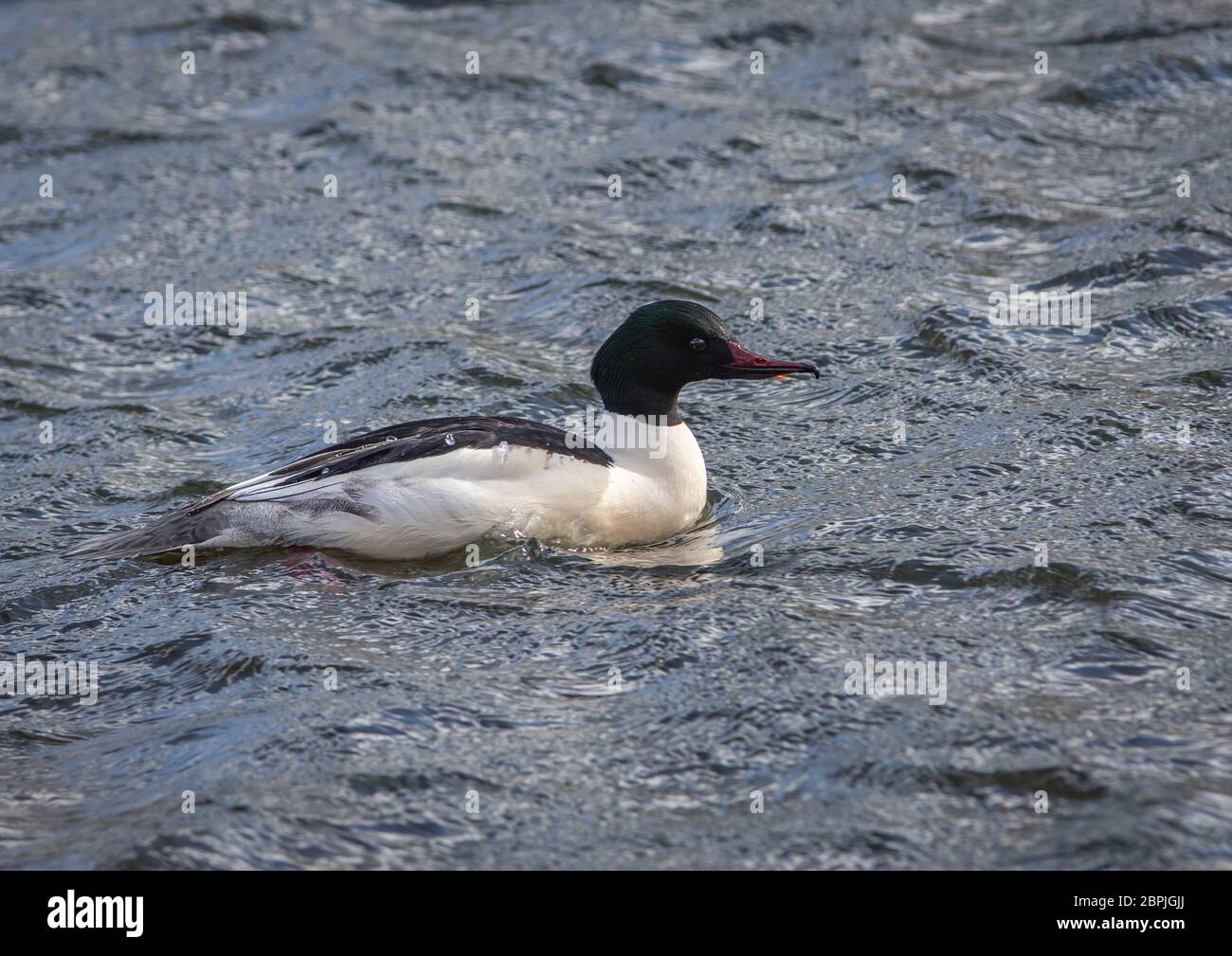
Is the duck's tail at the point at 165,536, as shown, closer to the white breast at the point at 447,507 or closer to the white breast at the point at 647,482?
the white breast at the point at 447,507

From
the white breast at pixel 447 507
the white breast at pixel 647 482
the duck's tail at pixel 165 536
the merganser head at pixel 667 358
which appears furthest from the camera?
the merganser head at pixel 667 358

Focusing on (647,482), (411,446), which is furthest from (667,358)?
(411,446)

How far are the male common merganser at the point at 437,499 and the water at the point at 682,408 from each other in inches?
6.1

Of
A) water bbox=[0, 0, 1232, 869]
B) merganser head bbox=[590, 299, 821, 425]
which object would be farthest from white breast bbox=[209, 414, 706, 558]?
merganser head bbox=[590, 299, 821, 425]

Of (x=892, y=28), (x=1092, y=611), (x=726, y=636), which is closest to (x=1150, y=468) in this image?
(x=1092, y=611)

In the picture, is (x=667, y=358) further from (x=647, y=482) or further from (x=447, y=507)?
(x=447, y=507)

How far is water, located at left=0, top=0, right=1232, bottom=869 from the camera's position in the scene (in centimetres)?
506

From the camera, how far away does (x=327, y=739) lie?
541cm

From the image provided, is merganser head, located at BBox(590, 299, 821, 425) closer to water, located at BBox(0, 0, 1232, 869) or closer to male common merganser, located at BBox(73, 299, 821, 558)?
male common merganser, located at BBox(73, 299, 821, 558)

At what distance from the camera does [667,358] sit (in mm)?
7402

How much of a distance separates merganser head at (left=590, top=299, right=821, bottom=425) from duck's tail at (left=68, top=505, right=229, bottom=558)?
2.03 meters

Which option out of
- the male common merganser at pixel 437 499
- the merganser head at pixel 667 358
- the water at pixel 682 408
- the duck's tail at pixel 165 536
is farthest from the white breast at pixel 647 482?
the duck's tail at pixel 165 536

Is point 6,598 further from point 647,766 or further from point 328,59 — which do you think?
point 328,59

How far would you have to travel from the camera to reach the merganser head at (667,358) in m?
7.34
